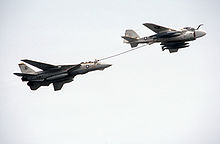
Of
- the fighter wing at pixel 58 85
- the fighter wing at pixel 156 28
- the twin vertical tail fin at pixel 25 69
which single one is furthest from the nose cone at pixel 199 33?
the twin vertical tail fin at pixel 25 69

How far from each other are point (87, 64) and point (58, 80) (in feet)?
16.7

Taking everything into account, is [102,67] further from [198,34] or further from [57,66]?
[198,34]

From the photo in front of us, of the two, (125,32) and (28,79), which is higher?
(125,32)

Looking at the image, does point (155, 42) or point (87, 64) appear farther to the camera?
point (155, 42)

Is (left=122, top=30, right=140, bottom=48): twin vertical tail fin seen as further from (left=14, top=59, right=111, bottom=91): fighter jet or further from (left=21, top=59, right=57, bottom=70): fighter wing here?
(left=21, top=59, right=57, bottom=70): fighter wing

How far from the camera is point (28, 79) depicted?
166 ft

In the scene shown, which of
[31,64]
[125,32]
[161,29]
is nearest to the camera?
[31,64]

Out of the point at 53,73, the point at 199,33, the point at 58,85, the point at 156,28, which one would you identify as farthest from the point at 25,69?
the point at 199,33

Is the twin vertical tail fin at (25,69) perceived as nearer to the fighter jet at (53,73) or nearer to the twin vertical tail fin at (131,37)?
the fighter jet at (53,73)

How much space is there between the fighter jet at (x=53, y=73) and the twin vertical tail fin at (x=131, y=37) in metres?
9.20

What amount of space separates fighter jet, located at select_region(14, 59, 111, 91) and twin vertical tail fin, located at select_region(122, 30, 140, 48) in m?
9.20

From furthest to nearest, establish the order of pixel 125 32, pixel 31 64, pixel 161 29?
1. pixel 125 32
2. pixel 161 29
3. pixel 31 64

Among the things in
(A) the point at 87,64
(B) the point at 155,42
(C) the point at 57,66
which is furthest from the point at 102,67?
(B) the point at 155,42

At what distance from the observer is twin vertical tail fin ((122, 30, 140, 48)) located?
193 feet
